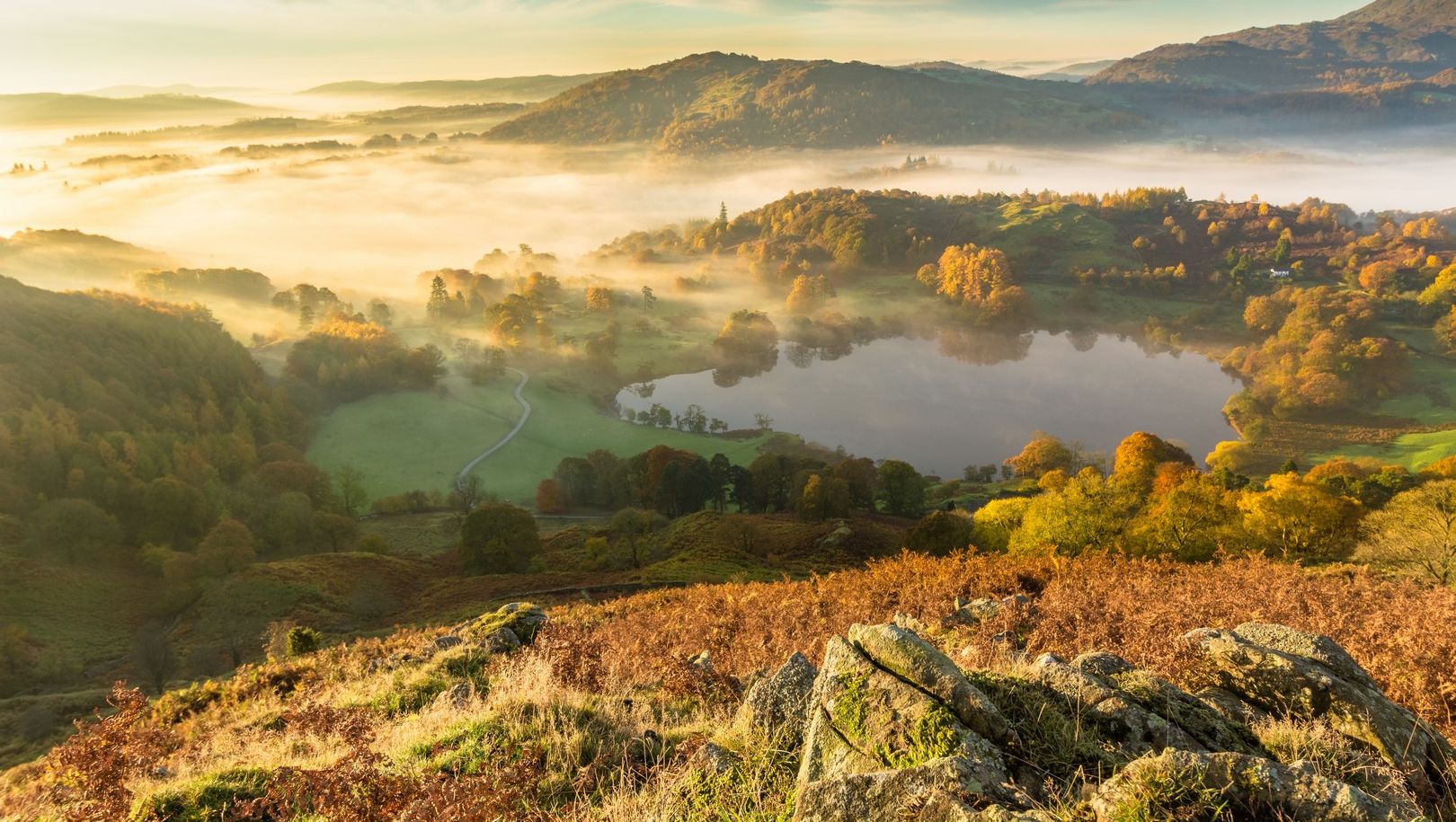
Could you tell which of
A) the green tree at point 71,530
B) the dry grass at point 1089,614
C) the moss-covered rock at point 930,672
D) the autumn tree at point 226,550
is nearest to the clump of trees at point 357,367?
the green tree at point 71,530

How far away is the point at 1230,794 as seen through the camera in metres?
4.03

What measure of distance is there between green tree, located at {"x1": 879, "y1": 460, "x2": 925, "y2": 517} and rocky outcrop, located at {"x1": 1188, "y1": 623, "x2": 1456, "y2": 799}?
78.4m

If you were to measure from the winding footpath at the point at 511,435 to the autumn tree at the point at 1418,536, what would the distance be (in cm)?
9724

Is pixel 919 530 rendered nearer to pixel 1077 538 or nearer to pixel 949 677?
pixel 1077 538

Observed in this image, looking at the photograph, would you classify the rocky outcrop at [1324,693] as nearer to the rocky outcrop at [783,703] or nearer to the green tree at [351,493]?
the rocky outcrop at [783,703]

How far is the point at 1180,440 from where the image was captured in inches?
4911

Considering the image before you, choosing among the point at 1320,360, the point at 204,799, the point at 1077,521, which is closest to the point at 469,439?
the point at 1077,521

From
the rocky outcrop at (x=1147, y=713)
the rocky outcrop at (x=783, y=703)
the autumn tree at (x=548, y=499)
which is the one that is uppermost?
the rocky outcrop at (x=1147, y=713)

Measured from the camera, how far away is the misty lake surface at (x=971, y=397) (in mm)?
129000

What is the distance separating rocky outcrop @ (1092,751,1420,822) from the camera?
390 centimetres

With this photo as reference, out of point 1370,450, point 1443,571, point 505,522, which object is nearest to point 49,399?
point 505,522

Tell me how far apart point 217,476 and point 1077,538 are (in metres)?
109

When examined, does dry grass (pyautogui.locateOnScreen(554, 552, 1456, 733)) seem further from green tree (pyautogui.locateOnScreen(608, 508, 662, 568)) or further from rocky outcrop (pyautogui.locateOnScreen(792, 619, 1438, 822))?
green tree (pyautogui.locateOnScreen(608, 508, 662, 568))

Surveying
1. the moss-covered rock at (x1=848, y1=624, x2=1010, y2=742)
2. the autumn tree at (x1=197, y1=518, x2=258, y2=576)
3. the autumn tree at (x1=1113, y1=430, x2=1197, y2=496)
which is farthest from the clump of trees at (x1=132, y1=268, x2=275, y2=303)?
the moss-covered rock at (x1=848, y1=624, x2=1010, y2=742)
